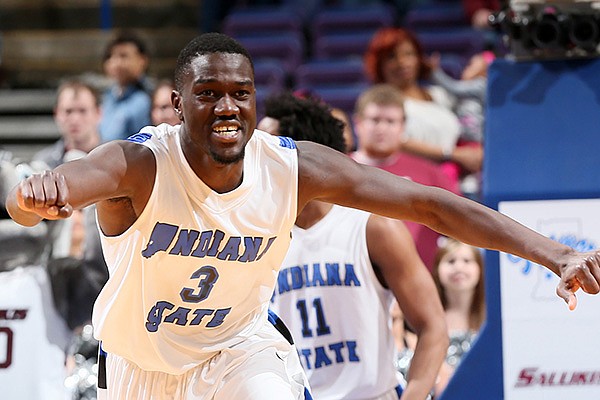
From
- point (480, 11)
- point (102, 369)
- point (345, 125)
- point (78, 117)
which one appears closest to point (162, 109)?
point (78, 117)

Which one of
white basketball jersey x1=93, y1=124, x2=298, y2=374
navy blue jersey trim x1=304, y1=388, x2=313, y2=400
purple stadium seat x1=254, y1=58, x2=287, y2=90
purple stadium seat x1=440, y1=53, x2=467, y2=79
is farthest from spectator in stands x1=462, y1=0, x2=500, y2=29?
navy blue jersey trim x1=304, y1=388, x2=313, y2=400

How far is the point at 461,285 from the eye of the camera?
18.5 feet

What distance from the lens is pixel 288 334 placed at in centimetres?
364

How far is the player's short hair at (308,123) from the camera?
14.1 ft

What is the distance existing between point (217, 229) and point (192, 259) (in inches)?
4.5

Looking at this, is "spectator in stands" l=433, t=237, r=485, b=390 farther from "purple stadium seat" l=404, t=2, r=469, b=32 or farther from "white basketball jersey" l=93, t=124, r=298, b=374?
"purple stadium seat" l=404, t=2, r=469, b=32

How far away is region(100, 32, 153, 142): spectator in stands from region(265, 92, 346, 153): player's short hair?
306 cm

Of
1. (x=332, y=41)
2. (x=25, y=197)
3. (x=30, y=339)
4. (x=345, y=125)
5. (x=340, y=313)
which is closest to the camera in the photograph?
(x=25, y=197)

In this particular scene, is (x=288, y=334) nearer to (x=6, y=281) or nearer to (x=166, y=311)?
(x=166, y=311)

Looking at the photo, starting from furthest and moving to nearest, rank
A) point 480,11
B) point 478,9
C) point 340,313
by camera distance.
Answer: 1. point 478,9
2. point 480,11
3. point 340,313

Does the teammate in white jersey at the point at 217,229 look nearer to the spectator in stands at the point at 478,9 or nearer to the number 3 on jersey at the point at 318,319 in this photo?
the number 3 on jersey at the point at 318,319

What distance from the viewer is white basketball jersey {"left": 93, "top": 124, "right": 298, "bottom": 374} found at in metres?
3.24

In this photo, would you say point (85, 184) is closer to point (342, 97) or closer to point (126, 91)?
point (126, 91)

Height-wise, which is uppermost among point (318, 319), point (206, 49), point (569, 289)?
point (206, 49)
